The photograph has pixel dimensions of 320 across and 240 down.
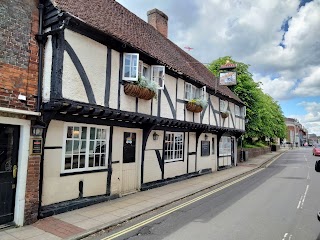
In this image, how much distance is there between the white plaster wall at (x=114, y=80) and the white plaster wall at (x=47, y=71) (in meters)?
2.17

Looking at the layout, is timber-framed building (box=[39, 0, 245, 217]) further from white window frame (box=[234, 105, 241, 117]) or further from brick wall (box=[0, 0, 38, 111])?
white window frame (box=[234, 105, 241, 117])

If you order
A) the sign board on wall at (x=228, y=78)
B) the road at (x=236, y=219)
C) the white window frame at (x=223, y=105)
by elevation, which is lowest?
the road at (x=236, y=219)

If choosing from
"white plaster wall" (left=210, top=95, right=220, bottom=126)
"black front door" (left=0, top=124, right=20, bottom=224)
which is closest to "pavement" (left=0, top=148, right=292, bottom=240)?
"black front door" (left=0, top=124, right=20, bottom=224)

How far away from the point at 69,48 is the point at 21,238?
478 centimetres

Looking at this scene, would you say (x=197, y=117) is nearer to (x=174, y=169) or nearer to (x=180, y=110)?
(x=180, y=110)

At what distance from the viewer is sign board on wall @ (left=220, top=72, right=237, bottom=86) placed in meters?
16.8

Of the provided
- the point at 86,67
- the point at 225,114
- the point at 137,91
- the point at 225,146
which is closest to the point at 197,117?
the point at 225,114

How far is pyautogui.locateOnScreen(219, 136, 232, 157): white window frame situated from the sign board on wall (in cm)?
445

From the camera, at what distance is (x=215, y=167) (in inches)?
715

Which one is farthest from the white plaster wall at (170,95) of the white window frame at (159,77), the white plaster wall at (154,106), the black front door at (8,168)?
the black front door at (8,168)

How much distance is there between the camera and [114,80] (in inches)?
343

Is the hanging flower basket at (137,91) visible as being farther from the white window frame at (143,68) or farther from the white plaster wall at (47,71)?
the white plaster wall at (47,71)

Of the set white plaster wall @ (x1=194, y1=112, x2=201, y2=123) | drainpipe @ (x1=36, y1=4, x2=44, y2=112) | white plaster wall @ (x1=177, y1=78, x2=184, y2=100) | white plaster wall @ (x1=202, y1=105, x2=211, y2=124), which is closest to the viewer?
drainpipe @ (x1=36, y1=4, x2=44, y2=112)

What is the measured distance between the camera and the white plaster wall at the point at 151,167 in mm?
10984
